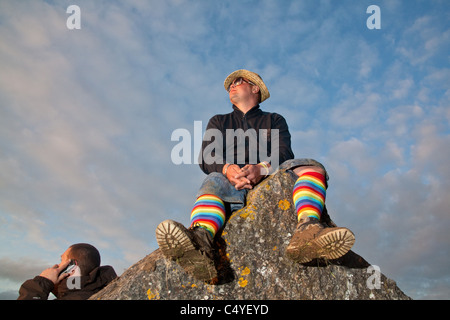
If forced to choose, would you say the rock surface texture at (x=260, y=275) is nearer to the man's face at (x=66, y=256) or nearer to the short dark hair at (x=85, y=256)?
the short dark hair at (x=85, y=256)

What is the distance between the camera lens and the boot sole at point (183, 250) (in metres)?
2.85

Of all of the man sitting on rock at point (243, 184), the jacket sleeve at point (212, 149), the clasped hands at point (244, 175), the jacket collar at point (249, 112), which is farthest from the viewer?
the jacket collar at point (249, 112)

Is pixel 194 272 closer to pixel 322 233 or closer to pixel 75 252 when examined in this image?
pixel 322 233

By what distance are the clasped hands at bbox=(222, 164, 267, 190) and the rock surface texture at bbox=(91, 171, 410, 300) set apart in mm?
379

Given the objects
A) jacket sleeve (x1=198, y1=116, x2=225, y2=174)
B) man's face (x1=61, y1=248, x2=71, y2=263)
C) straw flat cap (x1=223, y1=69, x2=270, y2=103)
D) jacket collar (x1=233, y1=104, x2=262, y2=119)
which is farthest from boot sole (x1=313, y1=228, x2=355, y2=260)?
man's face (x1=61, y1=248, x2=71, y2=263)

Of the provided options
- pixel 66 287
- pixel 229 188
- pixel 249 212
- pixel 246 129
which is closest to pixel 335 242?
pixel 249 212

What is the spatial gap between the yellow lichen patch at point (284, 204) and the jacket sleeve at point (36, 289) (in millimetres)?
3340

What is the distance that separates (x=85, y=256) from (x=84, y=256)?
15 mm

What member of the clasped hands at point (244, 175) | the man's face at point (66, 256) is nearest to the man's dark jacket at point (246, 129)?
the clasped hands at point (244, 175)

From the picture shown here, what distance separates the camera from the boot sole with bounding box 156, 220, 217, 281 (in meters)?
2.85

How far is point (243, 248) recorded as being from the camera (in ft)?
11.4
